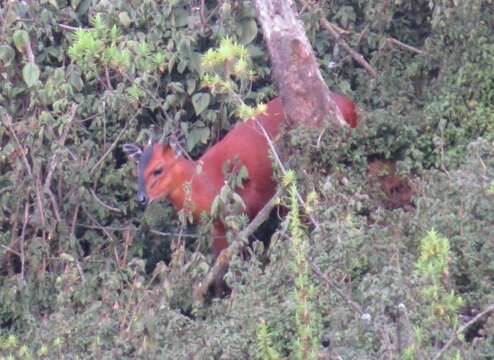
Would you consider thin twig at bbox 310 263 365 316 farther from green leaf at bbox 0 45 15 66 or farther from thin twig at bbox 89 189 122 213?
green leaf at bbox 0 45 15 66

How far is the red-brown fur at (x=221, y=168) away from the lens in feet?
25.4

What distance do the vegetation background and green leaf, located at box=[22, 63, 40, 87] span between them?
0.02 meters

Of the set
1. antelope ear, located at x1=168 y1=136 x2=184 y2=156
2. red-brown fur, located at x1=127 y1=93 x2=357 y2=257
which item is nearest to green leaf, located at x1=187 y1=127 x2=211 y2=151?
red-brown fur, located at x1=127 y1=93 x2=357 y2=257

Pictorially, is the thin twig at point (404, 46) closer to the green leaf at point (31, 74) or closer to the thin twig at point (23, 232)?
the green leaf at point (31, 74)

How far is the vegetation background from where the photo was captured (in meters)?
5.39

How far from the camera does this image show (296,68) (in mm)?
7449

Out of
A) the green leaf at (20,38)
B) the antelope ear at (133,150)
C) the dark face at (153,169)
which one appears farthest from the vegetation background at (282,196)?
the antelope ear at (133,150)

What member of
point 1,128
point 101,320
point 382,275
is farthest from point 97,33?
point 382,275

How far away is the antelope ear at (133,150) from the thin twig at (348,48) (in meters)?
1.52

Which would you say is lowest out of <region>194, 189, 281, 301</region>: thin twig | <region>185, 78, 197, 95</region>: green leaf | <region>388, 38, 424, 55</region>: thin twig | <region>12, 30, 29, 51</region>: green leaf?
<region>194, 189, 281, 301</region>: thin twig

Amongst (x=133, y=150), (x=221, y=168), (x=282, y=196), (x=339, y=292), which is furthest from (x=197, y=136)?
(x=339, y=292)

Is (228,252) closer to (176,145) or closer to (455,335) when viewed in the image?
(176,145)

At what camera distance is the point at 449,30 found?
25.3ft

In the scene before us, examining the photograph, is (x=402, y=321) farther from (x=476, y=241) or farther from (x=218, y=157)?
(x=218, y=157)
